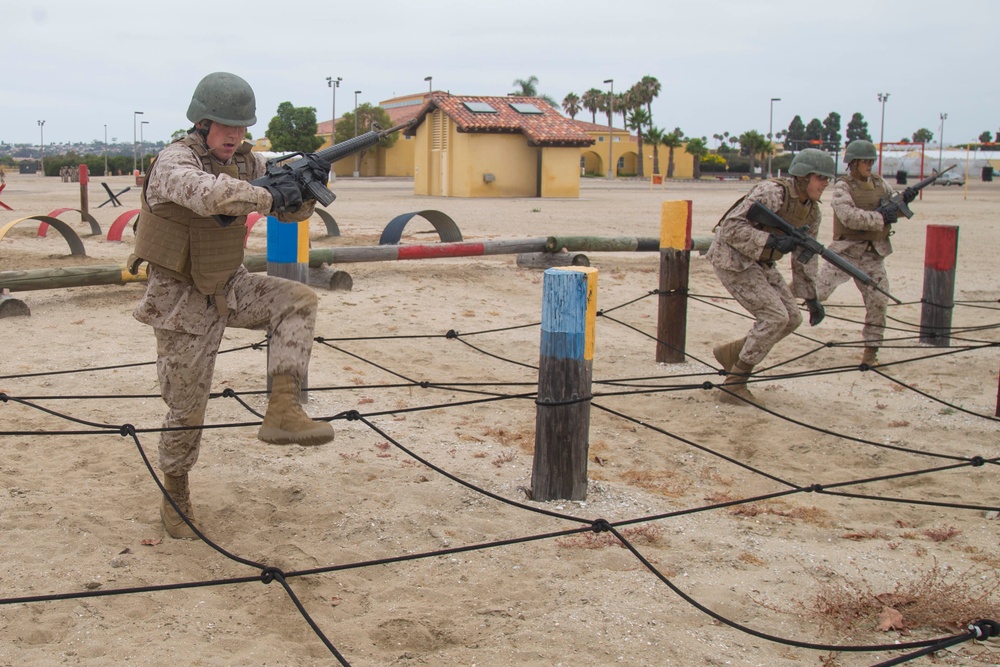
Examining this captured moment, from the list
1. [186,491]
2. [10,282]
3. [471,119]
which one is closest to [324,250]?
[10,282]

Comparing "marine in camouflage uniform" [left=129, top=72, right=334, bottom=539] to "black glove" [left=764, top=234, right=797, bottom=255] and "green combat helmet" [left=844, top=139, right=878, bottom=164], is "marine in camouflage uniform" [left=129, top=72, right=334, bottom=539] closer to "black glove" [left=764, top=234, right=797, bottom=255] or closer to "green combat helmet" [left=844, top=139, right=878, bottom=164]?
"black glove" [left=764, top=234, right=797, bottom=255]

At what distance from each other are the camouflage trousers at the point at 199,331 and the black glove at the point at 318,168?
44cm

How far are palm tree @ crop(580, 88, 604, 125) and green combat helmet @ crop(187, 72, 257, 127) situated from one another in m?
82.5

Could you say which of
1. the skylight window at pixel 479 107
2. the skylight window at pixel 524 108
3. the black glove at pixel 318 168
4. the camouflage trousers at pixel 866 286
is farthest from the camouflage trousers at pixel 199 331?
the skylight window at pixel 524 108

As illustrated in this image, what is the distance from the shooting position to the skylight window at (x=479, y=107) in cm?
2903

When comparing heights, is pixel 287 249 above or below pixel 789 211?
below

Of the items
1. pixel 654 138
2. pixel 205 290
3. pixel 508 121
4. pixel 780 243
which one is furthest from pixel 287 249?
pixel 654 138

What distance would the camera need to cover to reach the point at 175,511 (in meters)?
4.03

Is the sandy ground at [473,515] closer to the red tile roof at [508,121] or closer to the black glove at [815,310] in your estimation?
the black glove at [815,310]

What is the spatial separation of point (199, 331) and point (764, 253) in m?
3.82

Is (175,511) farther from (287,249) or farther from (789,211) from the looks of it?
(789,211)

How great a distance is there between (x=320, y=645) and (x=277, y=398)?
965mm

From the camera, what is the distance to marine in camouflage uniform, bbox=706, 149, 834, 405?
6316 millimetres

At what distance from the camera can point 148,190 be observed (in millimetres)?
3773
